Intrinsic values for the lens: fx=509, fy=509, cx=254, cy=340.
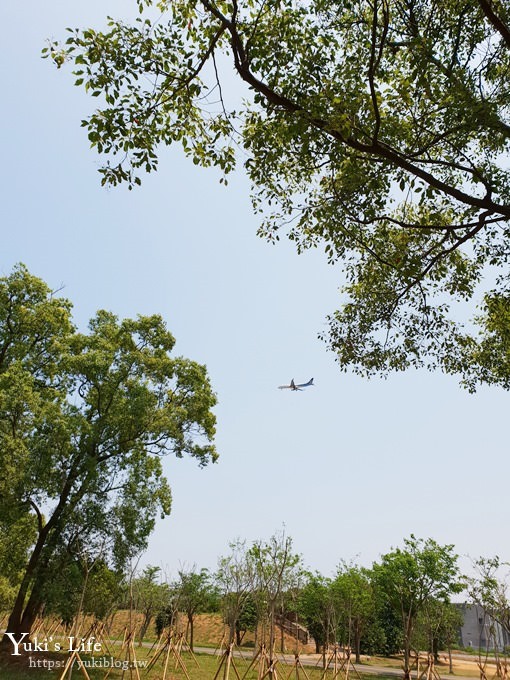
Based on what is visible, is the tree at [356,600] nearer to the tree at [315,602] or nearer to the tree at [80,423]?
the tree at [315,602]

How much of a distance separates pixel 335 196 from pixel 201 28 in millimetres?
1924

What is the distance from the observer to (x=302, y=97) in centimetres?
425

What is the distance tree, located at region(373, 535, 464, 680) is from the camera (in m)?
20.0

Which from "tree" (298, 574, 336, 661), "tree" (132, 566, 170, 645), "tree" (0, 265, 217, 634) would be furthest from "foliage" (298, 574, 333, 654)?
"tree" (0, 265, 217, 634)

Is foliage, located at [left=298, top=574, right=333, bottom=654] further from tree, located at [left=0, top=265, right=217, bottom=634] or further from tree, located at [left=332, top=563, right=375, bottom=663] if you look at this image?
tree, located at [left=0, top=265, right=217, bottom=634]

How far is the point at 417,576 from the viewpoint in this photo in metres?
20.6

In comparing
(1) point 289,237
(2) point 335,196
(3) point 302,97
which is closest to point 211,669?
(1) point 289,237

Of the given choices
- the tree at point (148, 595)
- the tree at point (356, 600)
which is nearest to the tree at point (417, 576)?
the tree at point (356, 600)

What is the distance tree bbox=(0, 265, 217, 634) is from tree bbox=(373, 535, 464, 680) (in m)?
11.8

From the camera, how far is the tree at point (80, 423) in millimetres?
11367

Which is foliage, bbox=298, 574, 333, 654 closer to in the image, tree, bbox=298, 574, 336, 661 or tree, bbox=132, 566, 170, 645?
tree, bbox=298, 574, 336, 661

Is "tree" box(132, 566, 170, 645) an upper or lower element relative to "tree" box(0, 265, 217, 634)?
lower

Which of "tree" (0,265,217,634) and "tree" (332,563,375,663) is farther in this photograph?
"tree" (332,563,375,663)

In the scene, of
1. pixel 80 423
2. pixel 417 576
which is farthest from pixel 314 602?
pixel 80 423
